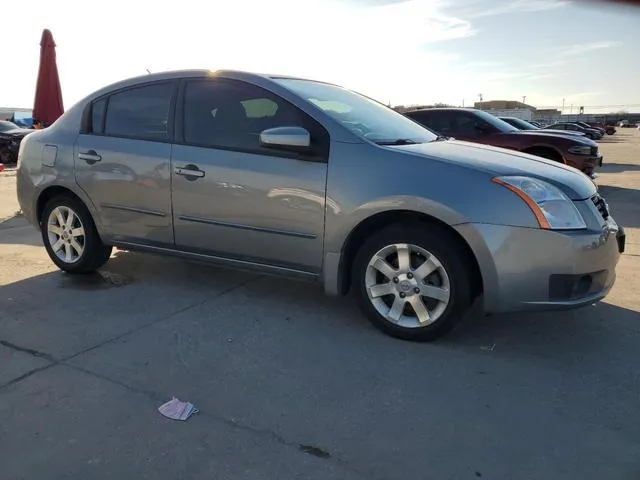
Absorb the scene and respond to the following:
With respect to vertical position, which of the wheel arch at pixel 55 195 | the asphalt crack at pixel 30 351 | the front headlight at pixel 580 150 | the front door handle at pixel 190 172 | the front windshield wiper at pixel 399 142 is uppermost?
the front windshield wiper at pixel 399 142

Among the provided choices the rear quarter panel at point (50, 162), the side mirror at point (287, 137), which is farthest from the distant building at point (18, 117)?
the side mirror at point (287, 137)

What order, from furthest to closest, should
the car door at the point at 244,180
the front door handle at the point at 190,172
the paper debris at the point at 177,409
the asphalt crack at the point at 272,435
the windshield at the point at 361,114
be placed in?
the front door handle at the point at 190,172
the windshield at the point at 361,114
the car door at the point at 244,180
the paper debris at the point at 177,409
the asphalt crack at the point at 272,435

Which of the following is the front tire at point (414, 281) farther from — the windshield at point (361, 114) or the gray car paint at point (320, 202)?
the windshield at point (361, 114)

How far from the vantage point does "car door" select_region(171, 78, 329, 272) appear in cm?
383

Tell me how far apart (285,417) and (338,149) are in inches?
67.9

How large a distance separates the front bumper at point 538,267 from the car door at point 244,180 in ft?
3.60

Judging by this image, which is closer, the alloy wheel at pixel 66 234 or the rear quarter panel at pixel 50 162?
the rear quarter panel at pixel 50 162

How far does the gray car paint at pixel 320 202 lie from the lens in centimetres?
333

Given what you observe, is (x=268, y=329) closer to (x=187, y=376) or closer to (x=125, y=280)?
(x=187, y=376)

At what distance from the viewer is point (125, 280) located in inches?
195

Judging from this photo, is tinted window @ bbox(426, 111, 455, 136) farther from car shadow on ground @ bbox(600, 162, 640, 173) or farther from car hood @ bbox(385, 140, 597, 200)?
car shadow on ground @ bbox(600, 162, 640, 173)

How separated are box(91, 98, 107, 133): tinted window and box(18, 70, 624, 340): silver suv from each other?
0.01 meters

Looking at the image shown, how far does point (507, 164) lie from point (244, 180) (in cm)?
173

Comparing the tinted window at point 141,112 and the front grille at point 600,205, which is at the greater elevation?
the tinted window at point 141,112
